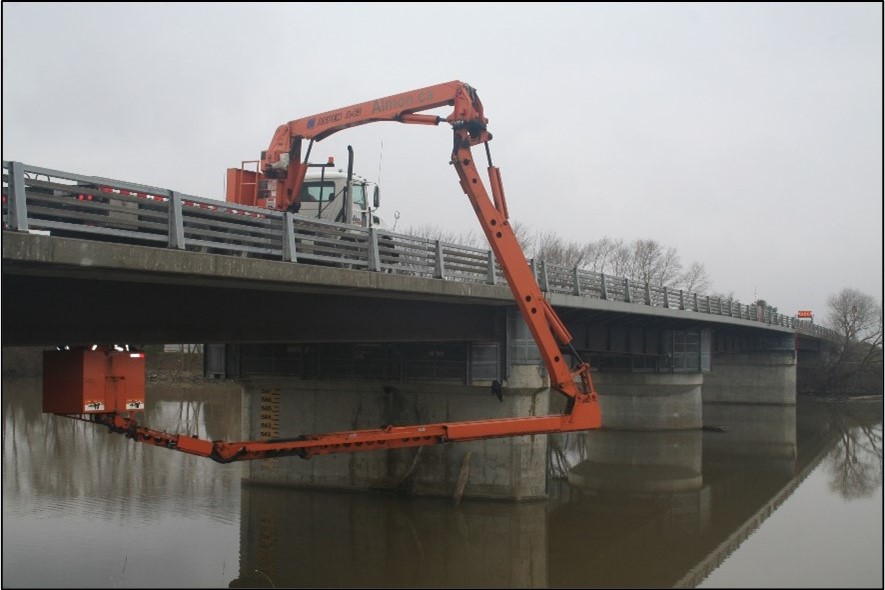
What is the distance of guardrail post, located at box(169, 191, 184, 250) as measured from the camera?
38.6 feet

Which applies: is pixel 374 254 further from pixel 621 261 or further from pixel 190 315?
pixel 621 261

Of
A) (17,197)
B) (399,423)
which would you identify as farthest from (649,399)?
(17,197)

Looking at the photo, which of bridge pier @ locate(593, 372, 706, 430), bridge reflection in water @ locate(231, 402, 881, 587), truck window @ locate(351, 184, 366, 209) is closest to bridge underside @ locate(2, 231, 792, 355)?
bridge reflection in water @ locate(231, 402, 881, 587)

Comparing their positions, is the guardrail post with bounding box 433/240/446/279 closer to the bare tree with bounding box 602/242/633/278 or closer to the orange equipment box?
the orange equipment box

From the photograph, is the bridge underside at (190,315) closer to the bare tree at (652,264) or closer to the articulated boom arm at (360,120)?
the articulated boom arm at (360,120)

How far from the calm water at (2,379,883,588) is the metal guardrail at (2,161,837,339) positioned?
519cm

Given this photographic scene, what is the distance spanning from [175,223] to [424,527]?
29.9 feet

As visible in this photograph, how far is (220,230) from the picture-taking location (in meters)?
16.7

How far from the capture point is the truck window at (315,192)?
22.2 meters

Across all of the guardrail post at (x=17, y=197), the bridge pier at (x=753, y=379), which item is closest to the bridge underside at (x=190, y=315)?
the guardrail post at (x=17, y=197)

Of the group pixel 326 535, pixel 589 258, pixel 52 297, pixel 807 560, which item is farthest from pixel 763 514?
pixel 589 258

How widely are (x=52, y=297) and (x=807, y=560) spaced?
14.0 m

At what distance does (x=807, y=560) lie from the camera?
16516 mm

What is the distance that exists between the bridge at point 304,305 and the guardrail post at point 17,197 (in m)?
0.02
